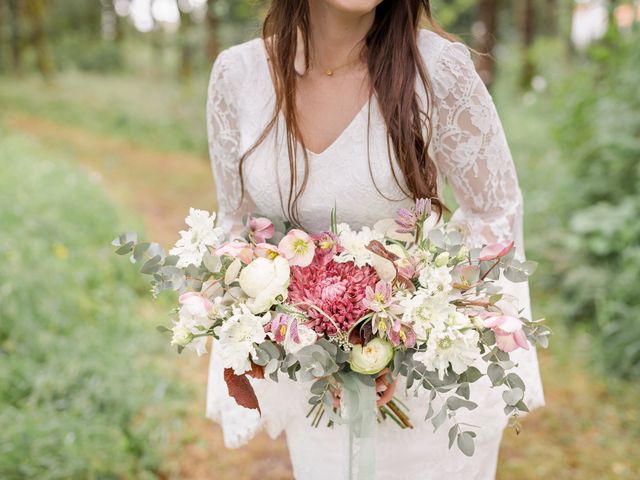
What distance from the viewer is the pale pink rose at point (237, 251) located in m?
1.47

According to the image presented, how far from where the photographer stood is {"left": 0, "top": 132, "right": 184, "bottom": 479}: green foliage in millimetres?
2957

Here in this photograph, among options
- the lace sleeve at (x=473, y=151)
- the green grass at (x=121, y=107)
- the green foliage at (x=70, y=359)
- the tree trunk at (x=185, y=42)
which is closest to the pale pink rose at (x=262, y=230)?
the lace sleeve at (x=473, y=151)

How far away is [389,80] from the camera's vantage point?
1.75m

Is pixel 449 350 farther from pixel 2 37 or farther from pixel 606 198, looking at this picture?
pixel 2 37

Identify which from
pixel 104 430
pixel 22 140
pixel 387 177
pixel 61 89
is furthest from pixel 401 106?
pixel 61 89

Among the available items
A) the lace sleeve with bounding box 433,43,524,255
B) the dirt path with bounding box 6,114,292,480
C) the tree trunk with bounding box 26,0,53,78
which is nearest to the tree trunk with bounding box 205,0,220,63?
the dirt path with bounding box 6,114,292,480

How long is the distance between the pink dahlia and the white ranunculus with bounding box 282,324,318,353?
1.6 inches

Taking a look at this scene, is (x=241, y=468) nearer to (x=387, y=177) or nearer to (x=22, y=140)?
(x=387, y=177)

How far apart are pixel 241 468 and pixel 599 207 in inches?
118

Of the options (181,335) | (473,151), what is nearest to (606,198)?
(473,151)

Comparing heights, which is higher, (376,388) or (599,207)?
(376,388)

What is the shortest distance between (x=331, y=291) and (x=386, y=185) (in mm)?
441

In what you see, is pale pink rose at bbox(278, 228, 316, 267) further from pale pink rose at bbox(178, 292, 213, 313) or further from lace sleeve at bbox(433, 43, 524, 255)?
lace sleeve at bbox(433, 43, 524, 255)

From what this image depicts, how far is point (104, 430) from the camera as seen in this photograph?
10.2 feet
